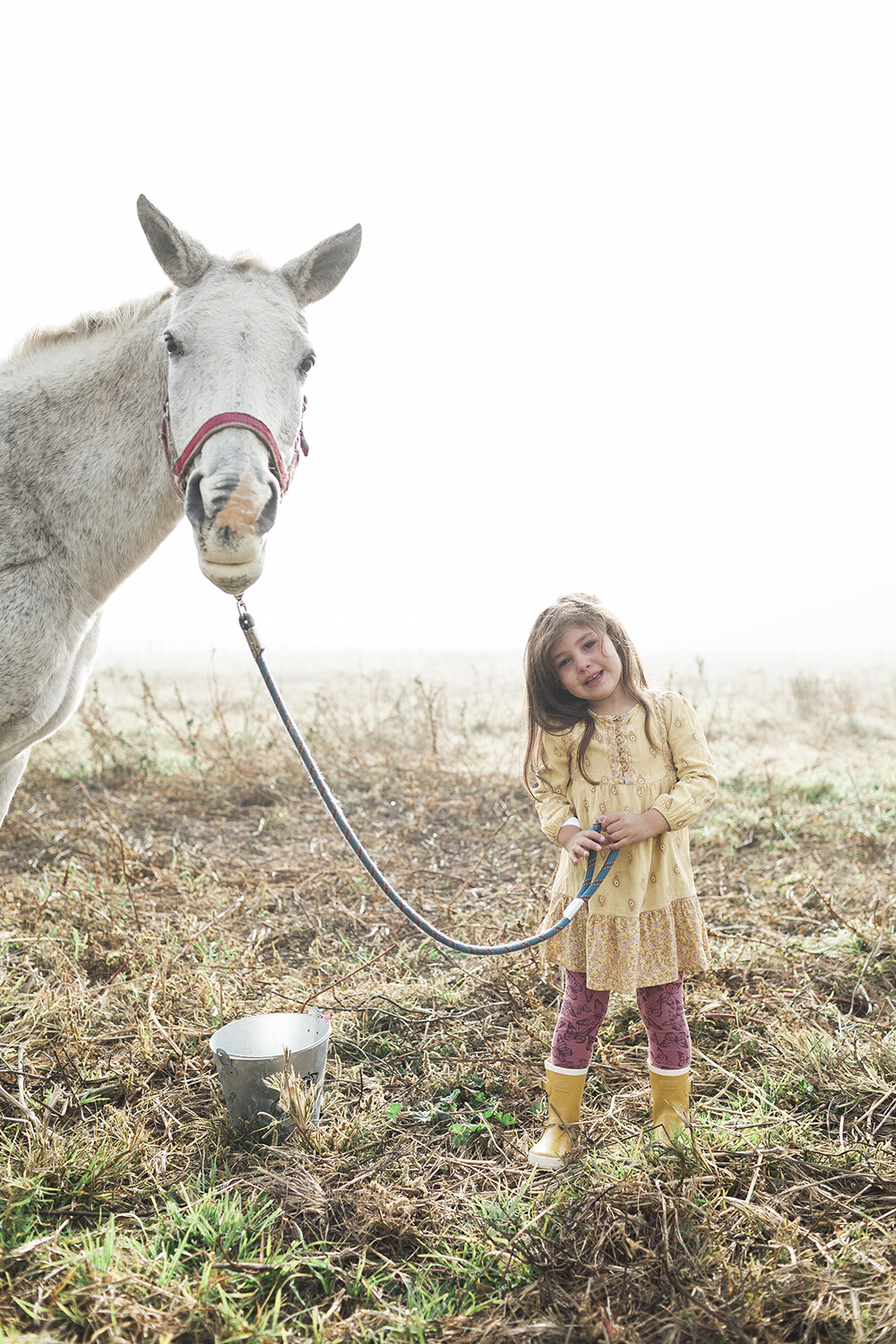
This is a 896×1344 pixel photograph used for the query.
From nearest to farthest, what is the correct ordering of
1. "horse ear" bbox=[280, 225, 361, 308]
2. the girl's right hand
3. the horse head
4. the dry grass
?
the dry grass
the horse head
the girl's right hand
"horse ear" bbox=[280, 225, 361, 308]

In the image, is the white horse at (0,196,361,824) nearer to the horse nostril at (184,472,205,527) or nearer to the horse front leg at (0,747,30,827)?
the horse front leg at (0,747,30,827)

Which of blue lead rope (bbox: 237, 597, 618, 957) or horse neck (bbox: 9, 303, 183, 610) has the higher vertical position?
horse neck (bbox: 9, 303, 183, 610)

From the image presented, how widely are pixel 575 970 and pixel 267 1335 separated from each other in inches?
Result: 46.0

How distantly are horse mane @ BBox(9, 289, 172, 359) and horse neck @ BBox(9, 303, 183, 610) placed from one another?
9cm

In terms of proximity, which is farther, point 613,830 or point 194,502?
point 613,830

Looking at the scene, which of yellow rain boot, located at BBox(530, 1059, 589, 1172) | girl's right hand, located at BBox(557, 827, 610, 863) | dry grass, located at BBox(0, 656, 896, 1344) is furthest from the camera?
yellow rain boot, located at BBox(530, 1059, 589, 1172)

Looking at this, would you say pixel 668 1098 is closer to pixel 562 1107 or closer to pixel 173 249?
pixel 562 1107

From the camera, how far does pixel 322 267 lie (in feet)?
8.80

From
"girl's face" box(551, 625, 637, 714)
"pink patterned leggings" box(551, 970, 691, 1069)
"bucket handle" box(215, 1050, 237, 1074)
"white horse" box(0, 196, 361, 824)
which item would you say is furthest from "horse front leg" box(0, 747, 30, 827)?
"pink patterned leggings" box(551, 970, 691, 1069)

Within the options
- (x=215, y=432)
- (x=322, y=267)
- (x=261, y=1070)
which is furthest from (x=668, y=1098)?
(x=322, y=267)

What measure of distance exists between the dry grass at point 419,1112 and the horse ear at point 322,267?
268 cm

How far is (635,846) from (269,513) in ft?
4.68

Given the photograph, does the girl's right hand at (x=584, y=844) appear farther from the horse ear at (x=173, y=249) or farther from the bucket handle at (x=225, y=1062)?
the horse ear at (x=173, y=249)

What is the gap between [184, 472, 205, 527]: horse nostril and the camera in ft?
6.57
